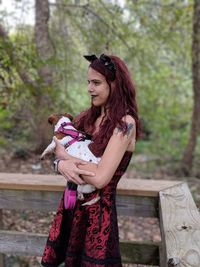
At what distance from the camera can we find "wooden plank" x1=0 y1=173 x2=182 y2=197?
2529 mm

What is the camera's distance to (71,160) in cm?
204

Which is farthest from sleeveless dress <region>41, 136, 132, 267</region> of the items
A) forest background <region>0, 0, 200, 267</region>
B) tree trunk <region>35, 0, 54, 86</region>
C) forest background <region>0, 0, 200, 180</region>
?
tree trunk <region>35, 0, 54, 86</region>

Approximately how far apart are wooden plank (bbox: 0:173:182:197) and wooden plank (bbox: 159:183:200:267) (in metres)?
0.08

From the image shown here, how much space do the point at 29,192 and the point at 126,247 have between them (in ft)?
2.32

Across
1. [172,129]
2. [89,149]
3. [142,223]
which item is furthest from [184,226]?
[172,129]

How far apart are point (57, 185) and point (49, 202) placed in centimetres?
14

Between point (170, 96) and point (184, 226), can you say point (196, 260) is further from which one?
point (170, 96)

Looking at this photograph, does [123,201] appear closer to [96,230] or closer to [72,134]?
[96,230]

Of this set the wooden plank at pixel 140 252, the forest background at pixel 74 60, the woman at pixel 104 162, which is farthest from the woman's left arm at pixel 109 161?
the forest background at pixel 74 60

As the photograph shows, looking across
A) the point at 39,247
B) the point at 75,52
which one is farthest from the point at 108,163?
the point at 75,52

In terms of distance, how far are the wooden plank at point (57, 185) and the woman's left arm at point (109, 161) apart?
1.90 ft

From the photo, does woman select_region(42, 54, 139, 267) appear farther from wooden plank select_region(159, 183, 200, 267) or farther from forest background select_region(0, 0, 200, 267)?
forest background select_region(0, 0, 200, 267)

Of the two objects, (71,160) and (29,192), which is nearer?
(71,160)

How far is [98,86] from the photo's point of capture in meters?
2.09
